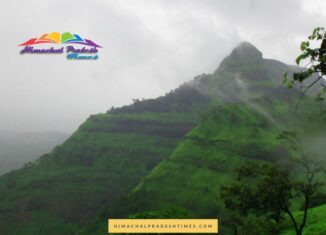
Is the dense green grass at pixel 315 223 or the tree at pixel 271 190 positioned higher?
the tree at pixel 271 190

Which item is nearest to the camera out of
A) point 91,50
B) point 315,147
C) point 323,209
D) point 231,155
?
point 91,50

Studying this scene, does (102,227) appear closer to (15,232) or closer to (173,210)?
(15,232)

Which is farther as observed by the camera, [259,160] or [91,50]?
[259,160]

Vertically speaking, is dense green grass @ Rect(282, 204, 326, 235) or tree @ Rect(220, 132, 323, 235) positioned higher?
tree @ Rect(220, 132, 323, 235)

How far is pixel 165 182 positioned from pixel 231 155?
3152cm

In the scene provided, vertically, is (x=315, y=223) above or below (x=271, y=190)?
below

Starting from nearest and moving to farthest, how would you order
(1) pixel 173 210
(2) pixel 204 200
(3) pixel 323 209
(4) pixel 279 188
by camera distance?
(4) pixel 279 188 → (3) pixel 323 209 → (1) pixel 173 210 → (2) pixel 204 200

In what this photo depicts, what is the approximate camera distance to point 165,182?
188625mm

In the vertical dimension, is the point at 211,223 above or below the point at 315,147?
below

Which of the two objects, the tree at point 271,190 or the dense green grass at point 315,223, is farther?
the dense green grass at point 315,223

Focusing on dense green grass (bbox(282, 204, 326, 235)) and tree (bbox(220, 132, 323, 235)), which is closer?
tree (bbox(220, 132, 323, 235))

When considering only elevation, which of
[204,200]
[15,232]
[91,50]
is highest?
[91,50]

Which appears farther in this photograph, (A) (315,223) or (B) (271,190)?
(A) (315,223)

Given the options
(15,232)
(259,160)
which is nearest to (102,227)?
(15,232)
